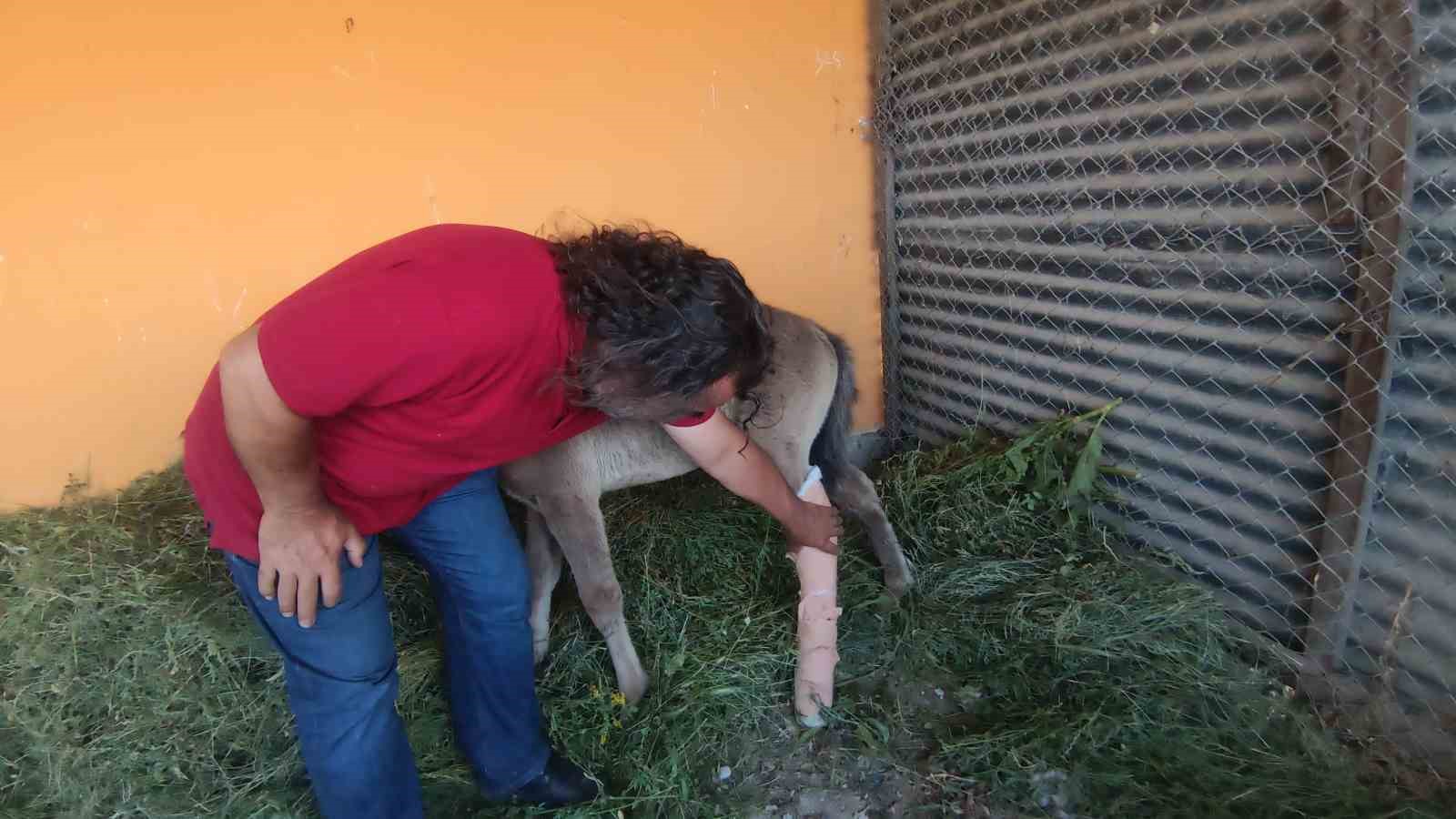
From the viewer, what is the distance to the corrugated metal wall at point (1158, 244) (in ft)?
7.08

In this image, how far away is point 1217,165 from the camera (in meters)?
2.29

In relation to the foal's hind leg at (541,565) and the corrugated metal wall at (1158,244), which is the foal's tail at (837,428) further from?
the foal's hind leg at (541,565)

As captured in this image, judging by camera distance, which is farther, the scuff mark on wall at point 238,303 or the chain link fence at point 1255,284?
the scuff mark on wall at point 238,303

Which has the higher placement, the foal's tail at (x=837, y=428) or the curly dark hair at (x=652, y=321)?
the curly dark hair at (x=652, y=321)

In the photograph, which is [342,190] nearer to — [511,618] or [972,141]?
[511,618]

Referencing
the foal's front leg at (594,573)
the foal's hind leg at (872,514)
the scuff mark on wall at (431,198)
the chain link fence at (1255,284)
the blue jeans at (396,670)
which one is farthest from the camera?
the scuff mark on wall at (431,198)

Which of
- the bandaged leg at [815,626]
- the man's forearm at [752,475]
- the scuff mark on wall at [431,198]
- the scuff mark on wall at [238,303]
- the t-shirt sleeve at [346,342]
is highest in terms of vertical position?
the scuff mark on wall at [431,198]

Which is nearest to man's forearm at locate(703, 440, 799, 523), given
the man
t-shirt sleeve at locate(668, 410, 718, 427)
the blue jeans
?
the man

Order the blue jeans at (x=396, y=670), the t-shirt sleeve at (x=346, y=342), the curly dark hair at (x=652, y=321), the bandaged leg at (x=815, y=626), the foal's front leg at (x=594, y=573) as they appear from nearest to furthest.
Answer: the t-shirt sleeve at (x=346, y=342)
the curly dark hair at (x=652, y=321)
the blue jeans at (x=396, y=670)
the bandaged leg at (x=815, y=626)
the foal's front leg at (x=594, y=573)

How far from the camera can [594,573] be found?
2.48m

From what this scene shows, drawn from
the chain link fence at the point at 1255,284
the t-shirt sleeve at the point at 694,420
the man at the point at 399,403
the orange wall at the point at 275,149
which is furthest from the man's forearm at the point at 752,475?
the orange wall at the point at 275,149

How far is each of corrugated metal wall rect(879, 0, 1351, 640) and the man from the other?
56.2 inches

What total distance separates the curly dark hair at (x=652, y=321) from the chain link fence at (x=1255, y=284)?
1.58 m

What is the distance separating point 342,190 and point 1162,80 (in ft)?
9.07
